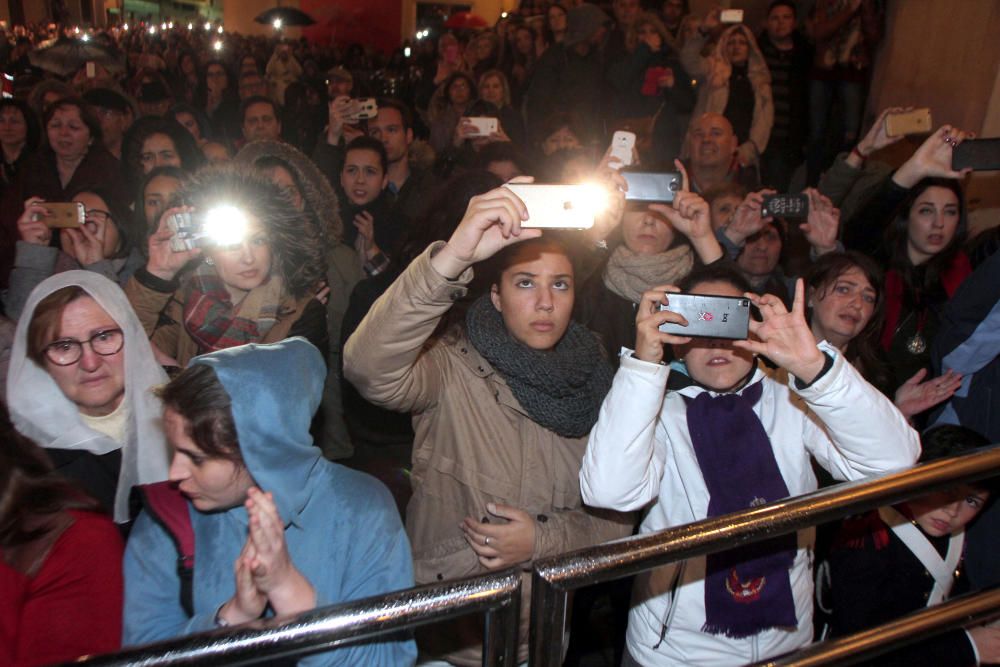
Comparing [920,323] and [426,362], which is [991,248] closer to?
[920,323]

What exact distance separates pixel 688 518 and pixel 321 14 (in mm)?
23062

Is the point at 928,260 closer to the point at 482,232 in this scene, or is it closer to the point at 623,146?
the point at 623,146

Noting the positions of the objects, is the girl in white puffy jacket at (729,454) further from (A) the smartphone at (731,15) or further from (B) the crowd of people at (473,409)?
(A) the smartphone at (731,15)

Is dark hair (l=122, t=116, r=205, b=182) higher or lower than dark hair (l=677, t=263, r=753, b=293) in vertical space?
higher

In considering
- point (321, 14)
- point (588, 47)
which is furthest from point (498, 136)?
point (321, 14)

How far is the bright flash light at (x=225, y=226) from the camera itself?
8.48 ft

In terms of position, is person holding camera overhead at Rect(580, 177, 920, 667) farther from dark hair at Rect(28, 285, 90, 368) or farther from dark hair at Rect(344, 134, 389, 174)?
dark hair at Rect(344, 134, 389, 174)

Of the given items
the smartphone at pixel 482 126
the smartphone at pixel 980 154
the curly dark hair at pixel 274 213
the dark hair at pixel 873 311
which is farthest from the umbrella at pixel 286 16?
the smartphone at pixel 980 154

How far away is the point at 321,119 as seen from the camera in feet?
25.7

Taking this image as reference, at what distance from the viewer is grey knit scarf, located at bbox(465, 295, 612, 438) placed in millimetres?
1916

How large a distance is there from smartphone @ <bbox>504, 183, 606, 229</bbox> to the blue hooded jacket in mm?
651

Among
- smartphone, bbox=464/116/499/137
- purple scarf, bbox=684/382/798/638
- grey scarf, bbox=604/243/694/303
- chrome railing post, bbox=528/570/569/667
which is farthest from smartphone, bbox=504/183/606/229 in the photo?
smartphone, bbox=464/116/499/137

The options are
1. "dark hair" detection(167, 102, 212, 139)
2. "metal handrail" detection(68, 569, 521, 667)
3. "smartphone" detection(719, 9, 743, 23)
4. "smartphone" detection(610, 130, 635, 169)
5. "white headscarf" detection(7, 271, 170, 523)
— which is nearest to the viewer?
"metal handrail" detection(68, 569, 521, 667)

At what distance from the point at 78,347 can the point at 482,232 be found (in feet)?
3.88
